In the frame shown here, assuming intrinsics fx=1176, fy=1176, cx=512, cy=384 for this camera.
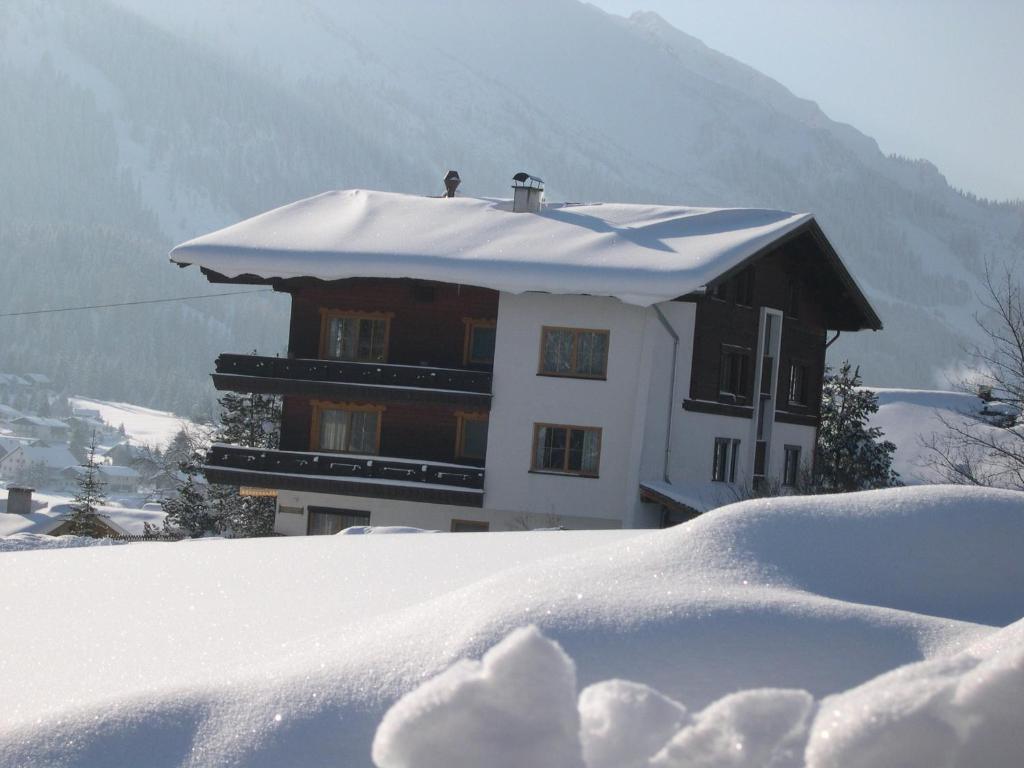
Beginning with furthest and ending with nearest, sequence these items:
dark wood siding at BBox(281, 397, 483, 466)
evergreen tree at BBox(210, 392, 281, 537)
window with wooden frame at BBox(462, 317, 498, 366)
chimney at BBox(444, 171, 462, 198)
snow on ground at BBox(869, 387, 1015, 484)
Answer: snow on ground at BBox(869, 387, 1015, 484) < evergreen tree at BBox(210, 392, 281, 537) < chimney at BBox(444, 171, 462, 198) < window with wooden frame at BBox(462, 317, 498, 366) < dark wood siding at BBox(281, 397, 483, 466)

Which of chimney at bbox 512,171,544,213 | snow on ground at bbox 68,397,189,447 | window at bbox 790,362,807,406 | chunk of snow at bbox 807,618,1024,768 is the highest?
chimney at bbox 512,171,544,213

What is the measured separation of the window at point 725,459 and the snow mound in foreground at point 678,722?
25.1 metres

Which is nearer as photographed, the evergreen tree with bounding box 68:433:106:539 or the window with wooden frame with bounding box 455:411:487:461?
the window with wooden frame with bounding box 455:411:487:461

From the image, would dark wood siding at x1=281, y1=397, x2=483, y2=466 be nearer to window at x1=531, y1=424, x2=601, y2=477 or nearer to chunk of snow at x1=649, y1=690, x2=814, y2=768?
window at x1=531, y1=424, x2=601, y2=477

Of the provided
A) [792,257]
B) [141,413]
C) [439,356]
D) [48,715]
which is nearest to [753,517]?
[48,715]

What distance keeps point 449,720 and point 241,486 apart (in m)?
25.3

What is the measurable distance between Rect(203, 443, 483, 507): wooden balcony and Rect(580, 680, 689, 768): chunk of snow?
22.7 meters

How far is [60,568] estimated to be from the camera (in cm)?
767

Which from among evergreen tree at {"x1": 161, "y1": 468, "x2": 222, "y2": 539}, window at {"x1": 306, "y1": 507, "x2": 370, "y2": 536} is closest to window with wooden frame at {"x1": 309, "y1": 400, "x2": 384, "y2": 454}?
window at {"x1": 306, "y1": 507, "x2": 370, "y2": 536}

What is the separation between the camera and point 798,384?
31156 mm

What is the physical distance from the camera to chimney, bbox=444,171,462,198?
30891mm

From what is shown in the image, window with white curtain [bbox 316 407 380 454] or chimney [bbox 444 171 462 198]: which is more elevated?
chimney [bbox 444 171 462 198]

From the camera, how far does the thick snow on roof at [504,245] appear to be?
76.1 feet

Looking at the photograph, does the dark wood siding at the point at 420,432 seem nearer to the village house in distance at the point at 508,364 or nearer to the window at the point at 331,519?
the village house in distance at the point at 508,364
